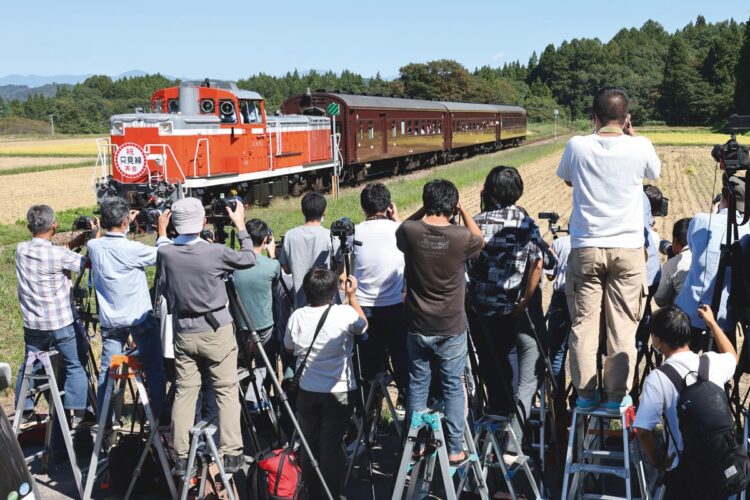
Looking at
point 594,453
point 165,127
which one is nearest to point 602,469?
point 594,453

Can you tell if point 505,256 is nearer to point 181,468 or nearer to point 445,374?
point 445,374

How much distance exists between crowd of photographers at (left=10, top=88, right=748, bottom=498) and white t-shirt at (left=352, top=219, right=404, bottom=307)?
0.01 meters

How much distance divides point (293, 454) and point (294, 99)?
24.6m

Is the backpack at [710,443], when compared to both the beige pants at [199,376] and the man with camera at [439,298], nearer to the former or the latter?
the man with camera at [439,298]

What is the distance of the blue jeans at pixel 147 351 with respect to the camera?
5848 millimetres

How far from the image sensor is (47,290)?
6004mm

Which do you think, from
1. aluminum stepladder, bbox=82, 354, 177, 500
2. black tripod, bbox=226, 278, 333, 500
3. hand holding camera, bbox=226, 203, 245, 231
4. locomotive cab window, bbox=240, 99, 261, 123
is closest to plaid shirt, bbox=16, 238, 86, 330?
aluminum stepladder, bbox=82, 354, 177, 500

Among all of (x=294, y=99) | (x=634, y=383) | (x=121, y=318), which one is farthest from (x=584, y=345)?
(x=294, y=99)

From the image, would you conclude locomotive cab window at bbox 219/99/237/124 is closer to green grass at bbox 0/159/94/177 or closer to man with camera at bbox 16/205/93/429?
man with camera at bbox 16/205/93/429

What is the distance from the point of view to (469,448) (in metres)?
4.90

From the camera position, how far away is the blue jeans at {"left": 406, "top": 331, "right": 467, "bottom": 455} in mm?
4758

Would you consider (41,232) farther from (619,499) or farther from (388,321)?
(619,499)

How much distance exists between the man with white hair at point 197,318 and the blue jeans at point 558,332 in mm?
2626

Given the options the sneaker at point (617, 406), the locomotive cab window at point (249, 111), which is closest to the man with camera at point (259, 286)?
the sneaker at point (617, 406)
